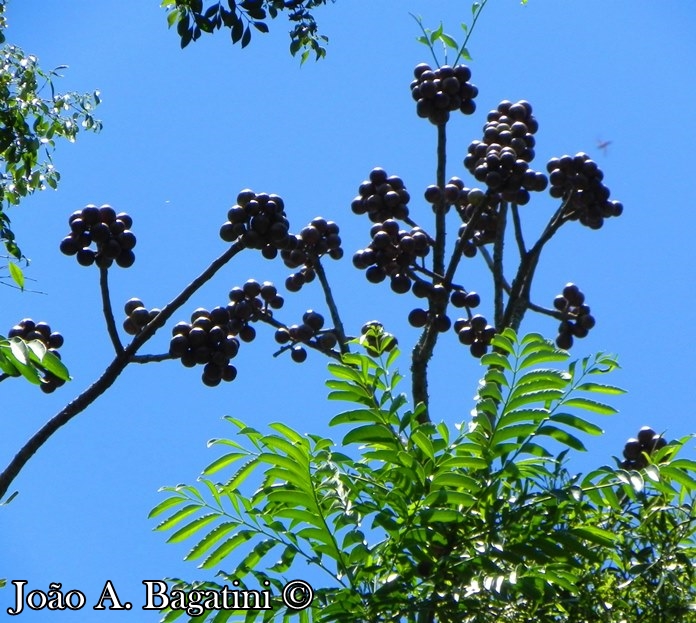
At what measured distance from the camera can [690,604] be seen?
243 centimetres

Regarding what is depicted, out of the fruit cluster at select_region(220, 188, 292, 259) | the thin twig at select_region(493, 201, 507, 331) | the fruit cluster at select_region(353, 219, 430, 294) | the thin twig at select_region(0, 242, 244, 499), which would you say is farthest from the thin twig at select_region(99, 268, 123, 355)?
the thin twig at select_region(493, 201, 507, 331)

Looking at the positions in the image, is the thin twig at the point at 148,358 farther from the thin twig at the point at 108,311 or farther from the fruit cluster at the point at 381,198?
the fruit cluster at the point at 381,198

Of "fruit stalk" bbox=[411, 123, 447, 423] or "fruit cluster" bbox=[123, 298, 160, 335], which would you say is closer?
"fruit stalk" bbox=[411, 123, 447, 423]

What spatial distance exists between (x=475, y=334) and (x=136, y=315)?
122 centimetres

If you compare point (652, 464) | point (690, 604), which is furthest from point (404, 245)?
point (690, 604)

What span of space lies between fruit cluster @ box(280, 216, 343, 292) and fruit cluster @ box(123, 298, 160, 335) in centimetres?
54

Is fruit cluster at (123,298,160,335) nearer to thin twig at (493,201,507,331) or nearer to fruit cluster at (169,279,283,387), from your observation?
fruit cluster at (169,279,283,387)

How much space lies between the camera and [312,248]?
4.30 metres

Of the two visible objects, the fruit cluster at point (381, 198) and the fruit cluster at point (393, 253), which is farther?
the fruit cluster at point (381, 198)

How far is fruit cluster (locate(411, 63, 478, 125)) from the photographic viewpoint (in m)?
4.28

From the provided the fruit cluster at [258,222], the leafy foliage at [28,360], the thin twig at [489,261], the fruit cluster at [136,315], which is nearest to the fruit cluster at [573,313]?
the thin twig at [489,261]

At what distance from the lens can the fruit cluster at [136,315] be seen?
4.05m

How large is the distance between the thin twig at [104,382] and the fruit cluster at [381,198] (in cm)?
64

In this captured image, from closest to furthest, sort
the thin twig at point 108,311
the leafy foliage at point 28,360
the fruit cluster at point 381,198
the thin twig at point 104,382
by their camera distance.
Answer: the leafy foliage at point 28,360 → the thin twig at point 104,382 → the thin twig at point 108,311 → the fruit cluster at point 381,198
